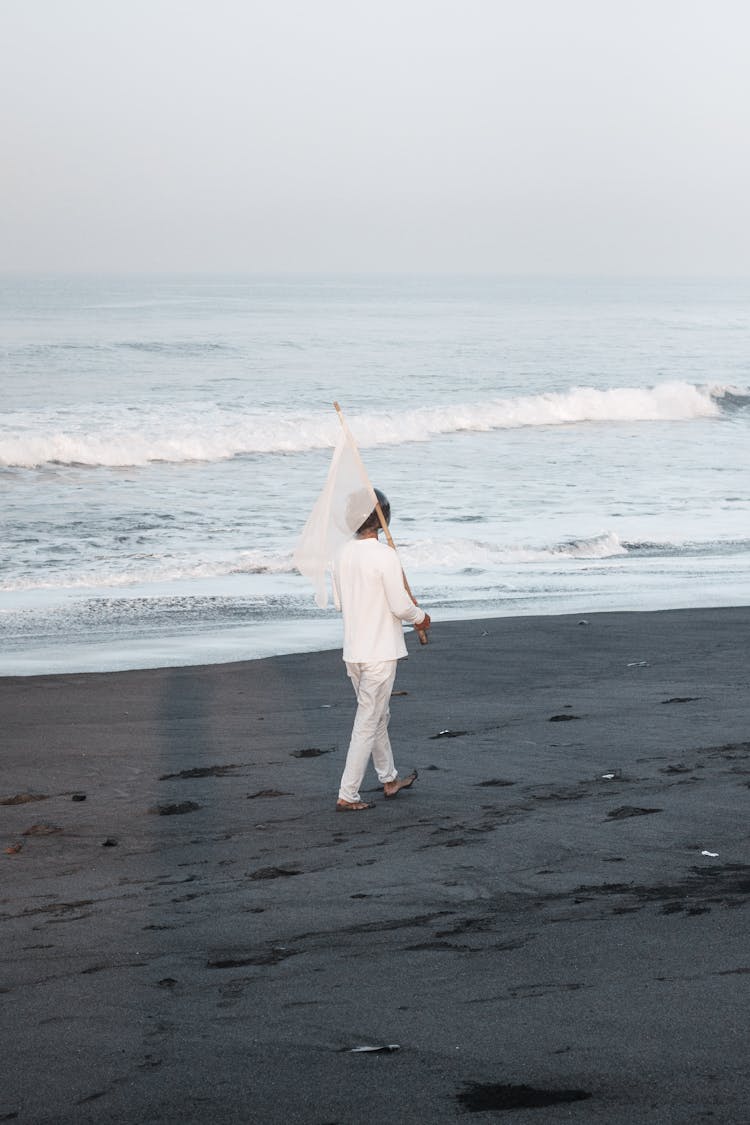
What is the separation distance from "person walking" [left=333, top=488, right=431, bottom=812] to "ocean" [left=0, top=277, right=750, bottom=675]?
4.37m

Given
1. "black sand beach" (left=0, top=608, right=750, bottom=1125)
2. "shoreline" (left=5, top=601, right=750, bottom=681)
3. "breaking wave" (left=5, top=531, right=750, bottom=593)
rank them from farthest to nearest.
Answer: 1. "breaking wave" (left=5, top=531, right=750, bottom=593)
2. "shoreline" (left=5, top=601, right=750, bottom=681)
3. "black sand beach" (left=0, top=608, right=750, bottom=1125)

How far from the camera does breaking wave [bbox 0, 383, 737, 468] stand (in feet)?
90.7

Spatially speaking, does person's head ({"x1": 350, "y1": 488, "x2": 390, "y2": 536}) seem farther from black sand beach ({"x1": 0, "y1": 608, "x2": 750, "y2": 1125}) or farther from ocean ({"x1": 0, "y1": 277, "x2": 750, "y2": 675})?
ocean ({"x1": 0, "y1": 277, "x2": 750, "y2": 675})

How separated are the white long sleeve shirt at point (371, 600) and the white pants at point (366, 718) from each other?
0.07 meters

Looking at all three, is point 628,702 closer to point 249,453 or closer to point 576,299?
point 249,453

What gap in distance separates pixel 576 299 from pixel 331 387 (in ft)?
282

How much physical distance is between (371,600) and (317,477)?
778 inches

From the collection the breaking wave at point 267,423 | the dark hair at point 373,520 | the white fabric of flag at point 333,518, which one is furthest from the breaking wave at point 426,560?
the breaking wave at point 267,423

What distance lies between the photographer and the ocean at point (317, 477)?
13.1 metres

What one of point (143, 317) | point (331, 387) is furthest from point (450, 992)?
point (143, 317)

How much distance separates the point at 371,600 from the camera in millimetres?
6348

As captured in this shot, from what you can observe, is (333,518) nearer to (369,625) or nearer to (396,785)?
(369,625)

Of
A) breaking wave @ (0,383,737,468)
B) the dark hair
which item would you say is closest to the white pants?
the dark hair

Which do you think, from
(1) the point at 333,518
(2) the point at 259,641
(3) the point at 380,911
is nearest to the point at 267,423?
(2) the point at 259,641
